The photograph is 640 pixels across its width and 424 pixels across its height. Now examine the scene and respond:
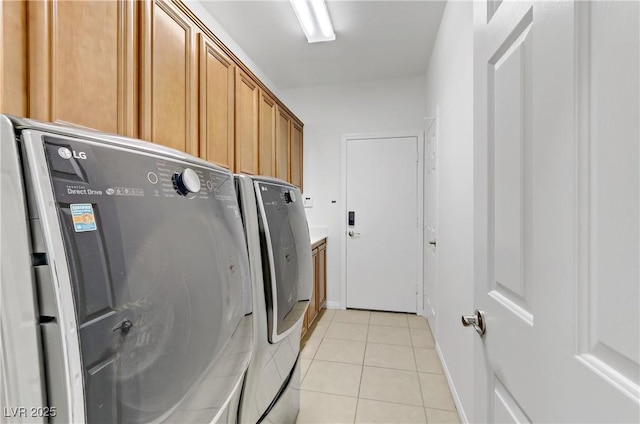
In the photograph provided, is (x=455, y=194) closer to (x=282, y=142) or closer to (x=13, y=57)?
(x=282, y=142)

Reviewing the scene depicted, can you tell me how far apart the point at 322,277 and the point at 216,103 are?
2.31 m

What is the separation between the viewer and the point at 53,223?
42cm

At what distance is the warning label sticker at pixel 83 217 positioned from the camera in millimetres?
452

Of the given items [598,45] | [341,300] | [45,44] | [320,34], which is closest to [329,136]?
[320,34]

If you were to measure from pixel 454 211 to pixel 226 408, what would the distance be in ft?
5.71

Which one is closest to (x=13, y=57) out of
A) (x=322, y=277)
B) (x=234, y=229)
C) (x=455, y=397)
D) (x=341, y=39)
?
(x=234, y=229)

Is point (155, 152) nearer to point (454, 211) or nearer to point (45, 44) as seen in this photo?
point (45, 44)

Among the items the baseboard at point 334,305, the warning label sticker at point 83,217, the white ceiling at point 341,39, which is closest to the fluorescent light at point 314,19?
the white ceiling at point 341,39

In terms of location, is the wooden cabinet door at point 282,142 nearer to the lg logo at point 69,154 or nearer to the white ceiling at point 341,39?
the white ceiling at point 341,39

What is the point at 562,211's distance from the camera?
468 mm

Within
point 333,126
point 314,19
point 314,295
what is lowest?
point 314,295

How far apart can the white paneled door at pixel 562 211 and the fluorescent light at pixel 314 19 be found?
5.68ft

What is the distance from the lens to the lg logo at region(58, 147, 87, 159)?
1.49ft

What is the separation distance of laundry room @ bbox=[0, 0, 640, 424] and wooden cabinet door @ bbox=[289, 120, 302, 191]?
3.97ft
